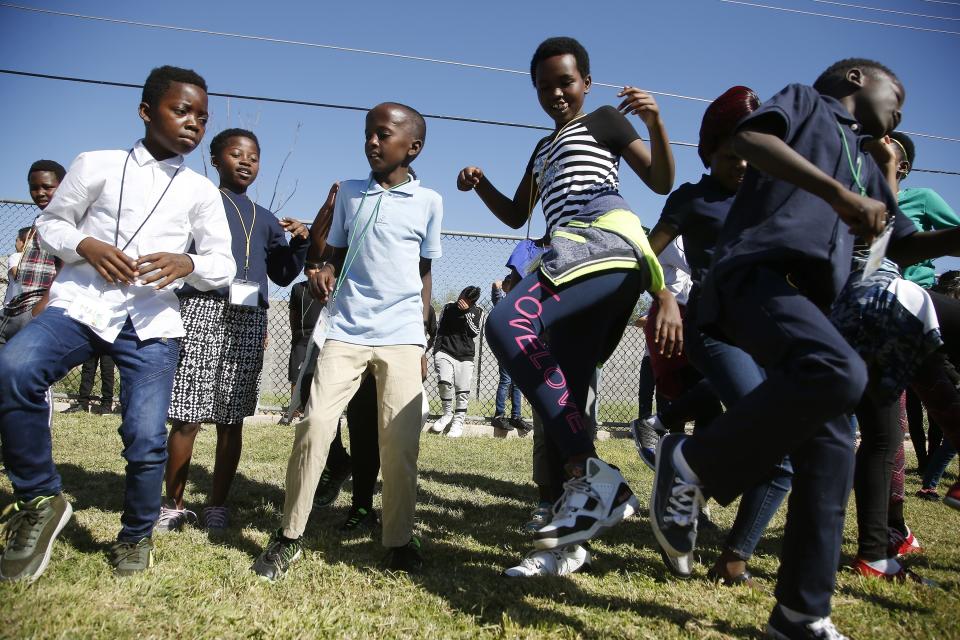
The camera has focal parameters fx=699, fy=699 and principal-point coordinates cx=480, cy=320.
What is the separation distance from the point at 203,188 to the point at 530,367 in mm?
1709

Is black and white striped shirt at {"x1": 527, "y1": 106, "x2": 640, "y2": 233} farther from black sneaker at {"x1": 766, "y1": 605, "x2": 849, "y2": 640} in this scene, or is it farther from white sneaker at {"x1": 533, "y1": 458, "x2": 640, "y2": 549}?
black sneaker at {"x1": 766, "y1": 605, "x2": 849, "y2": 640}

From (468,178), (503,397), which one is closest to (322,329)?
(468,178)

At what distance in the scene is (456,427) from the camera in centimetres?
865

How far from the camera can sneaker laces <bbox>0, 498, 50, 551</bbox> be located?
256 centimetres

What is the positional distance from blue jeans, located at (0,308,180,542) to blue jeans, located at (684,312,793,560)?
2.18m

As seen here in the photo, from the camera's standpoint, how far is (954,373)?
165 inches

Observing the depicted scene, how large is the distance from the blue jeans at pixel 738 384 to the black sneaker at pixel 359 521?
6.06 ft

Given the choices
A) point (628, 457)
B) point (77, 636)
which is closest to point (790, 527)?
point (77, 636)

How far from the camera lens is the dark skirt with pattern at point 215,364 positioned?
3674 mm

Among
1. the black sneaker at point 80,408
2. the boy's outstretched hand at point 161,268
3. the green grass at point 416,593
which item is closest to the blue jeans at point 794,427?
the green grass at point 416,593

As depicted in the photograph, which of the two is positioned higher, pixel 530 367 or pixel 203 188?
pixel 203 188

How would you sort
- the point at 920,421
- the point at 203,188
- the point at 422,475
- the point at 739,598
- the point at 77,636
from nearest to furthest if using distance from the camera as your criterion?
the point at 77,636
the point at 739,598
the point at 203,188
the point at 422,475
the point at 920,421

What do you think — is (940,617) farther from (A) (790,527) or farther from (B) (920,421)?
(B) (920,421)

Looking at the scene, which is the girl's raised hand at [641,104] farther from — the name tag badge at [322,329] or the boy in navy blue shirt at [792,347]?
the name tag badge at [322,329]
